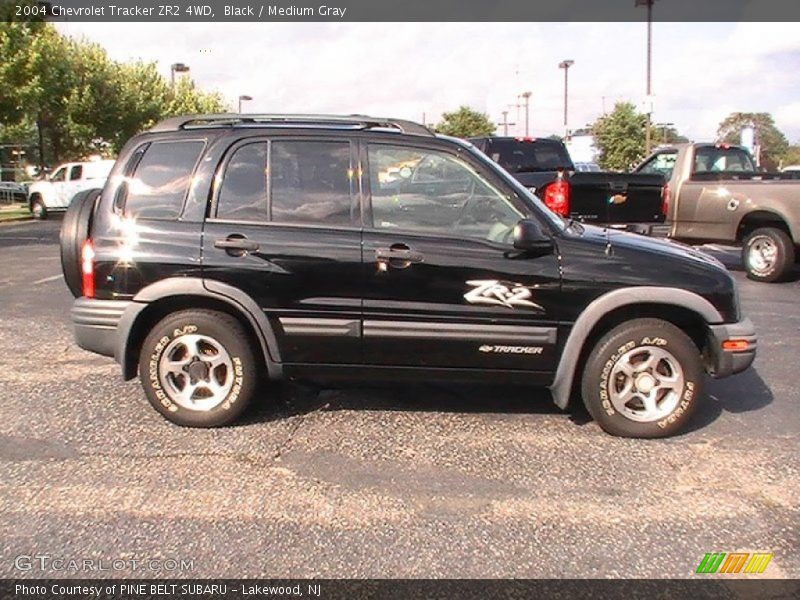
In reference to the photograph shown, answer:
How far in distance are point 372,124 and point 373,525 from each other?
2.55 metres

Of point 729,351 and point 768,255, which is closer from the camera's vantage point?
point 729,351

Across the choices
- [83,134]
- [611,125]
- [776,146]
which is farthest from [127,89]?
[776,146]

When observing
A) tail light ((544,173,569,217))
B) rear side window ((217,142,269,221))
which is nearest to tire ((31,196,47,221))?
tail light ((544,173,569,217))

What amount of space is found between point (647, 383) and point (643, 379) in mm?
34

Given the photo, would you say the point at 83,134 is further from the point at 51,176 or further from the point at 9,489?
the point at 9,489

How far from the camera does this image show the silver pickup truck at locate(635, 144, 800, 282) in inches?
357

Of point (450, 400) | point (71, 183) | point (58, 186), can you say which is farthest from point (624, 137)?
point (450, 400)

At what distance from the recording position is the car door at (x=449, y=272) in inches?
154

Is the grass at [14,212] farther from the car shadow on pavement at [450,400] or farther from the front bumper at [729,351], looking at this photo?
the front bumper at [729,351]

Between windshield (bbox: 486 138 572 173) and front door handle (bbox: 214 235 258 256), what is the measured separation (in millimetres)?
7844

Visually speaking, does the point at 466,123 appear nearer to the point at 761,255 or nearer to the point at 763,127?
the point at 763,127

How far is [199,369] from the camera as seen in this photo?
414 cm

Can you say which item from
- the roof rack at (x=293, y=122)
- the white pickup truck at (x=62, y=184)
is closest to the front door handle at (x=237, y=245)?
the roof rack at (x=293, y=122)

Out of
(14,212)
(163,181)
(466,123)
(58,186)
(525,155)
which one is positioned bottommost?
(163,181)
